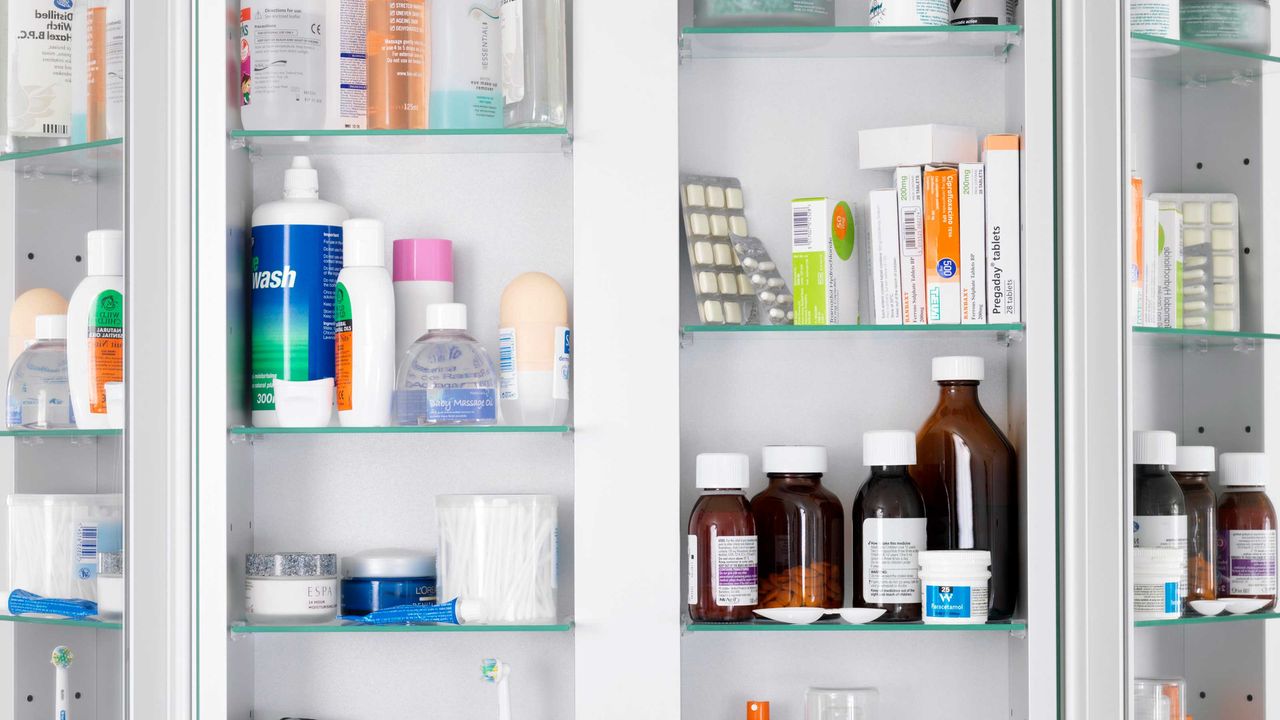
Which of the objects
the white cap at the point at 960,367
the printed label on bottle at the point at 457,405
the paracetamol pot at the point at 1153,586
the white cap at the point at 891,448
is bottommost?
the paracetamol pot at the point at 1153,586

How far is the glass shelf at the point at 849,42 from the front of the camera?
114cm

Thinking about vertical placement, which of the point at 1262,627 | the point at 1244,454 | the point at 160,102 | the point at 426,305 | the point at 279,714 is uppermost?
the point at 160,102

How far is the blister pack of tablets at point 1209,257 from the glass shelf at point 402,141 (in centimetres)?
60

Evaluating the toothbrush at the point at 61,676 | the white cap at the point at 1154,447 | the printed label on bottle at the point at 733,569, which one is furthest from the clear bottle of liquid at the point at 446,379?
the white cap at the point at 1154,447

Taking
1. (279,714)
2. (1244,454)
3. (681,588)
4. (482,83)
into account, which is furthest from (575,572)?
(1244,454)

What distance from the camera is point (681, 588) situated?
1.18m

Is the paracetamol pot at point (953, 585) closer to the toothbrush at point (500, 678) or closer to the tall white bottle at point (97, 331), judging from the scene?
the toothbrush at point (500, 678)

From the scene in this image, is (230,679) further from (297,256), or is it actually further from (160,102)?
(160,102)

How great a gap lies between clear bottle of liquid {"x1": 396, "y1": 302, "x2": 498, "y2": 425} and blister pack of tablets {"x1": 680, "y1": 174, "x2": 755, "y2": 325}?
0.75 ft

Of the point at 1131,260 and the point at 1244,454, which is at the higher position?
the point at 1131,260

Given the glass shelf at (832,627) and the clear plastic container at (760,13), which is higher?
the clear plastic container at (760,13)

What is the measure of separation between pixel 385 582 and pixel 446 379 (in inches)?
8.4

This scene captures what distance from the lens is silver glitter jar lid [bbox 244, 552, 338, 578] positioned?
1.12 m

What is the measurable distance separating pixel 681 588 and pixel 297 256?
51cm
